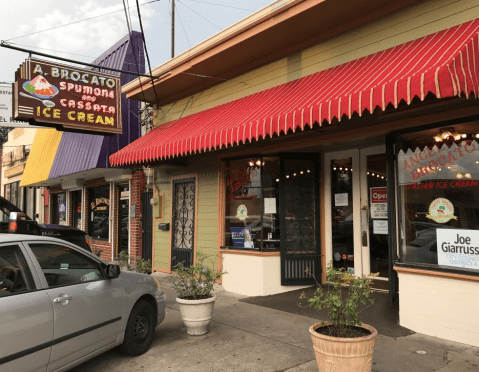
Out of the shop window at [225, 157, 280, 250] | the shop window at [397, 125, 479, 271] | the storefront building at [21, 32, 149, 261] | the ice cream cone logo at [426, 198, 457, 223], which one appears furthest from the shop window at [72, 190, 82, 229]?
the ice cream cone logo at [426, 198, 457, 223]

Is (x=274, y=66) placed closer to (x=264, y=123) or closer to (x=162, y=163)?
(x=264, y=123)

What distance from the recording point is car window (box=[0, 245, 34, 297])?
3.48 metres

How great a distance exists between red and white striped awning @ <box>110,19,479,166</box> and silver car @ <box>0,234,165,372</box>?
2.84 metres

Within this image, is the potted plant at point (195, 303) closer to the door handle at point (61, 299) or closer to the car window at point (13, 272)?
the door handle at point (61, 299)

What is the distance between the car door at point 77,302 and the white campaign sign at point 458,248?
3.96 metres

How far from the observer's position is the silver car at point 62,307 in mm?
3383

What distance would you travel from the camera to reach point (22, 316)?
3387 millimetres

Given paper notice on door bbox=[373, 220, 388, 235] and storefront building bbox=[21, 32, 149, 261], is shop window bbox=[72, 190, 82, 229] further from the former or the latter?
paper notice on door bbox=[373, 220, 388, 235]

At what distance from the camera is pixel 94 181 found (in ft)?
46.8

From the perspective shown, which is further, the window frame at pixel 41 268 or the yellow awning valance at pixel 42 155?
the yellow awning valance at pixel 42 155

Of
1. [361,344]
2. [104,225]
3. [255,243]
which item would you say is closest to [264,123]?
[255,243]

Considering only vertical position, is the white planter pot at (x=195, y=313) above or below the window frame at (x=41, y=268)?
below

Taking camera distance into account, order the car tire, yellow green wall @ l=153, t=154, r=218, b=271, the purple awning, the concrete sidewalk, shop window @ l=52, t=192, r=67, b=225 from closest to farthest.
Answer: the concrete sidewalk, the car tire, yellow green wall @ l=153, t=154, r=218, b=271, the purple awning, shop window @ l=52, t=192, r=67, b=225

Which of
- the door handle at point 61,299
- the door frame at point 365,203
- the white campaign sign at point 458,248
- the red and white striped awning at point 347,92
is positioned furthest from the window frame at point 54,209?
the white campaign sign at point 458,248
